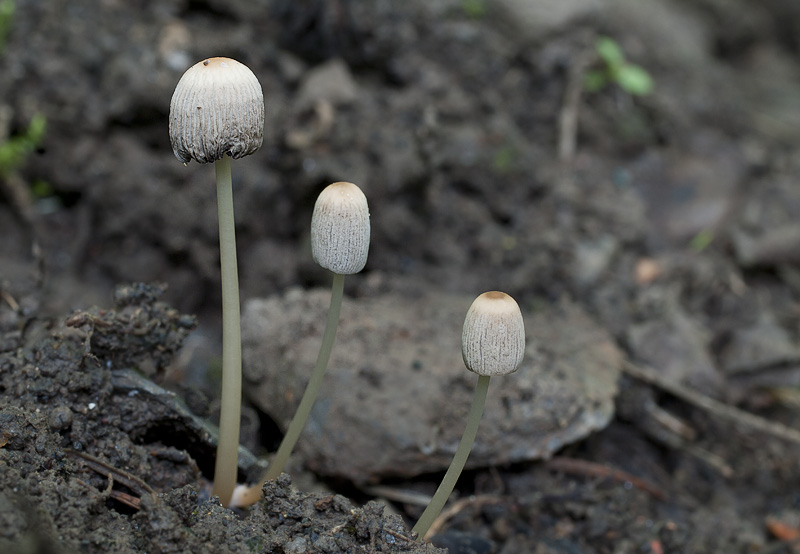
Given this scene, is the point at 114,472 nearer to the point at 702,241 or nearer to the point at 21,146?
the point at 21,146

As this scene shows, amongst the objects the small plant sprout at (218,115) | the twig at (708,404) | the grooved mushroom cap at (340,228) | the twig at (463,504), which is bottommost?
the twig at (463,504)

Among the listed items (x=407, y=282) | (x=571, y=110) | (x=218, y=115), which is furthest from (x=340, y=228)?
(x=571, y=110)

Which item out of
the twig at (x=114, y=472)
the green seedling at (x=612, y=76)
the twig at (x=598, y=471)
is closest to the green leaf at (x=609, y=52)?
the green seedling at (x=612, y=76)

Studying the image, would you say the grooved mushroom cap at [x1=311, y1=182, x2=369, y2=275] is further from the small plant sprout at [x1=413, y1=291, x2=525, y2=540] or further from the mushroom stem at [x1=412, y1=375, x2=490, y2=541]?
the mushroom stem at [x1=412, y1=375, x2=490, y2=541]

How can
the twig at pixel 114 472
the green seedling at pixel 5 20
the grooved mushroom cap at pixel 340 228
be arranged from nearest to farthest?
1. the grooved mushroom cap at pixel 340 228
2. the twig at pixel 114 472
3. the green seedling at pixel 5 20

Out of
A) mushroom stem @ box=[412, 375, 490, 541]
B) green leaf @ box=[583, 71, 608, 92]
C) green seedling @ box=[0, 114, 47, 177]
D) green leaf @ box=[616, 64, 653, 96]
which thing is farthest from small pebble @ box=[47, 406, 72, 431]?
green leaf @ box=[616, 64, 653, 96]

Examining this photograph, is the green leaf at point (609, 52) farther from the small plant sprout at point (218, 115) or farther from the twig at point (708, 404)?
the small plant sprout at point (218, 115)

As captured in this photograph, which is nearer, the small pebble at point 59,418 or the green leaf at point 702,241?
the small pebble at point 59,418
